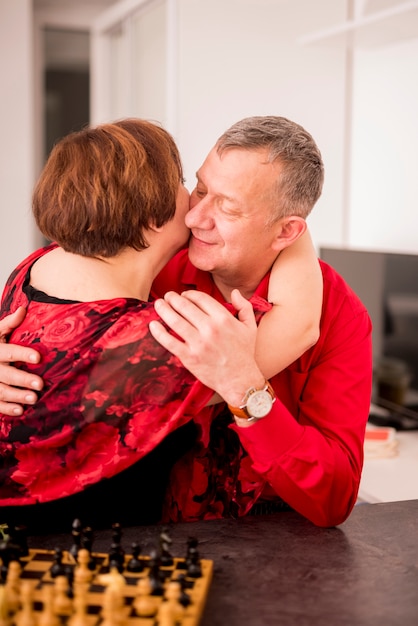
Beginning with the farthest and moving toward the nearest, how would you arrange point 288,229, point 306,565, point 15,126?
point 15,126 < point 288,229 < point 306,565

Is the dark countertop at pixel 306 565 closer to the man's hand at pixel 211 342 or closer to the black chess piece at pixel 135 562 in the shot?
the black chess piece at pixel 135 562

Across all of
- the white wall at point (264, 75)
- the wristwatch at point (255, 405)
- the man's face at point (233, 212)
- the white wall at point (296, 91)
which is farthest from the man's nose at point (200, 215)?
the white wall at point (264, 75)

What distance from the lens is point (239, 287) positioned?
6.10ft

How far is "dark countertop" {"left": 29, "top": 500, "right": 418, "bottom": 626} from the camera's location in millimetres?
1074

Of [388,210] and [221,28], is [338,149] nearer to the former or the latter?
[388,210]

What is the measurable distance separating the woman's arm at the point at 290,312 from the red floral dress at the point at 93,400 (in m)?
0.18

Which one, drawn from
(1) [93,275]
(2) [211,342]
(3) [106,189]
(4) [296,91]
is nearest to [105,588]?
(2) [211,342]

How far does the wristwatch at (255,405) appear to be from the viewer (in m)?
1.35

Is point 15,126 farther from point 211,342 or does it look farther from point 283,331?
point 211,342

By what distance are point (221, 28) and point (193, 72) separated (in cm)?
27

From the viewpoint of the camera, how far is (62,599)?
1.04 metres

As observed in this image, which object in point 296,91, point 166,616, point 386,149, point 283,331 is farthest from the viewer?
point 296,91

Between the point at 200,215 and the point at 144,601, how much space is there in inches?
32.3

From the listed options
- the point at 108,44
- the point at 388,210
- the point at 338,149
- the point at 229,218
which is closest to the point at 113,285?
the point at 229,218
